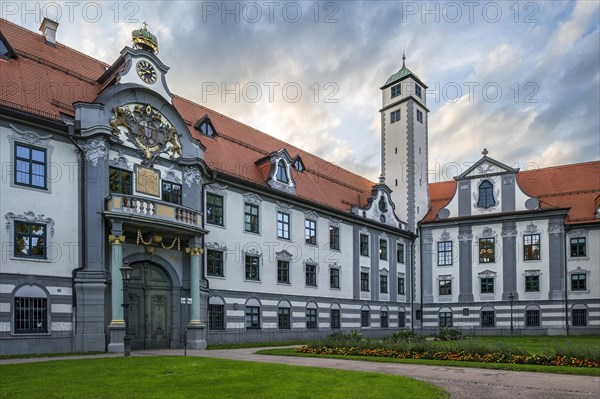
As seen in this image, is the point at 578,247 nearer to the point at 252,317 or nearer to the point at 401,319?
the point at 401,319

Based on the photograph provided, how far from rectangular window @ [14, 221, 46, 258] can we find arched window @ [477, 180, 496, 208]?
3559 cm

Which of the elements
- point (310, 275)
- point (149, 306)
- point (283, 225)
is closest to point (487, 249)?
point (310, 275)

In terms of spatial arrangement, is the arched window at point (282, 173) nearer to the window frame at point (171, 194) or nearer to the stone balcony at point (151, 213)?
the window frame at point (171, 194)

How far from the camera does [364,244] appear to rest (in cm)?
4162

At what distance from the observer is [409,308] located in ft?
151

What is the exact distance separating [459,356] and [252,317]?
1430 centimetres

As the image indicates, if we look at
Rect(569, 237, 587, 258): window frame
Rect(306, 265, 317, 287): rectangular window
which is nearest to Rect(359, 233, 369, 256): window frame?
Rect(306, 265, 317, 287): rectangular window

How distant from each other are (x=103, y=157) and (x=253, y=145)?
13.8m

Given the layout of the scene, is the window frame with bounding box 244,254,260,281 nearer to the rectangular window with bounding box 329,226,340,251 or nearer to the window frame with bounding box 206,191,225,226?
the window frame with bounding box 206,191,225,226

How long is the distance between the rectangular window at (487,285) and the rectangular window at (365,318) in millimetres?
10869

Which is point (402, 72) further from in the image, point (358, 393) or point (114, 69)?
point (358, 393)

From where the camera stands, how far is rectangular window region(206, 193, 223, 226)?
28.6 meters

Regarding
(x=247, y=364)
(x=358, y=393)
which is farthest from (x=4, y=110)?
(x=358, y=393)

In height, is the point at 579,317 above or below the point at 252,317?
below
